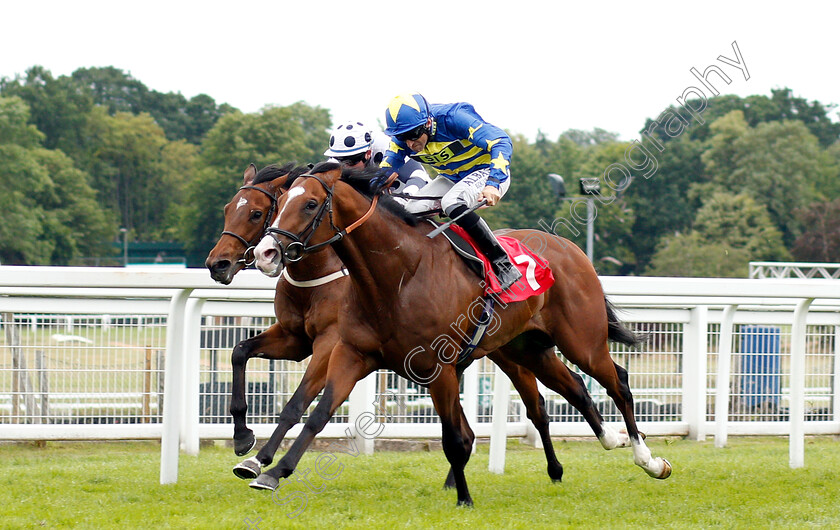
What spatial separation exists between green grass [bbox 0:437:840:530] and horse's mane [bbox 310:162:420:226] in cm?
137

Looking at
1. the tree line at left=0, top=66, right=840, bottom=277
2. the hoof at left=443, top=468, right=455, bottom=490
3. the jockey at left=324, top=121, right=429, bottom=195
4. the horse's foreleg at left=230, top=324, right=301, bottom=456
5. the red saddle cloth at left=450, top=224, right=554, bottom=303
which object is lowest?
the hoof at left=443, top=468, right=455, bottom=490

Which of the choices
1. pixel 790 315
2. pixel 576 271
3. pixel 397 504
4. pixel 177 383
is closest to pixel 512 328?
pixel 576 271

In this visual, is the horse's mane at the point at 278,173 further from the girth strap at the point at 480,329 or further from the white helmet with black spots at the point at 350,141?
the girth strap at the point at 480,329

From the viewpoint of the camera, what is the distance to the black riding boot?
4.81m

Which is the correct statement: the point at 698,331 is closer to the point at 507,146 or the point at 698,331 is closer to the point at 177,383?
the point at 507,146

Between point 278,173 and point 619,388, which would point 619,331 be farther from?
point 278,173

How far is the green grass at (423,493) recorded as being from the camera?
4199mm

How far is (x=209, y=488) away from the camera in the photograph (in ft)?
16.3

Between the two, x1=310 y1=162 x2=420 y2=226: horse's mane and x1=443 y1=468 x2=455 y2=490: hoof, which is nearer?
x1=310 y1=162 x2=420 y2=226: horse's mane

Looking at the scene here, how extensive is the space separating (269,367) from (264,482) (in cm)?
291

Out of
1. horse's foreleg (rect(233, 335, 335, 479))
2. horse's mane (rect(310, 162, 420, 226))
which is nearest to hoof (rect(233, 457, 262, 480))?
horse's foreleg (rect(233, 335, 335, 479))

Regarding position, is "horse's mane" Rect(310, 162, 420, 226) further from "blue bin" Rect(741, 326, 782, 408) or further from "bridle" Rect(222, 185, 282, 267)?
"blue bin" Rect(741, 326, 782, 408)

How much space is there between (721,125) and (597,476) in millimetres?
55215

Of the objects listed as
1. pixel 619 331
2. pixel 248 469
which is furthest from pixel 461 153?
pixel 248 469
